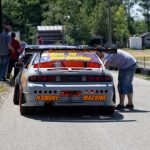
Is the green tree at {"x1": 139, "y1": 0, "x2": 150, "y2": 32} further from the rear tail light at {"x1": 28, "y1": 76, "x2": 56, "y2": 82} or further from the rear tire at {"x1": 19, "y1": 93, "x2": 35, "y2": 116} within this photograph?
the rear tail light at {"x1": 28, "y1": 76, "x2": 56, "y2": 82}

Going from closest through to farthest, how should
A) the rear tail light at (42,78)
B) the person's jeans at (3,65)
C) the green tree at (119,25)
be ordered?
1. the rear tail light at (42,78)
2. the person's jeans at (3,65)
3. the green tree at (119,25)

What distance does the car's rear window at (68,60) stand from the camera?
12.4 m

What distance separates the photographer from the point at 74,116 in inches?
472

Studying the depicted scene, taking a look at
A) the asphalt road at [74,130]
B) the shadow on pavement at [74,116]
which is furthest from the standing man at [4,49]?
the shadow on pavement at [74,116]

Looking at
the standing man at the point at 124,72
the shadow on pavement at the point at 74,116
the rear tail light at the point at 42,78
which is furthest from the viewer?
the standing man at the point at 124,72

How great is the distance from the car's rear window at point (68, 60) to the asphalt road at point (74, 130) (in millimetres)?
1016

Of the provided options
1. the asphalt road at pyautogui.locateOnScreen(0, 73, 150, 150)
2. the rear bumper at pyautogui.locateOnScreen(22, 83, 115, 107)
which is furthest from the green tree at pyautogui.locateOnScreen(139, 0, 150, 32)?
the rear bumper at pyautogui.locateOnScreen(22, 83, 115, 107)

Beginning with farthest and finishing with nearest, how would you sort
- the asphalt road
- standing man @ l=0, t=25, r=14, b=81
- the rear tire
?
standing man @ l=0, t=25, r=14, b=81 → the rear tire → the asphalt road

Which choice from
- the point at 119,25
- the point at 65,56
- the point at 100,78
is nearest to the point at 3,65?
the point at 65,56

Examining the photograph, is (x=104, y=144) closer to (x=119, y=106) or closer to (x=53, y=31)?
(x=119, y=106)

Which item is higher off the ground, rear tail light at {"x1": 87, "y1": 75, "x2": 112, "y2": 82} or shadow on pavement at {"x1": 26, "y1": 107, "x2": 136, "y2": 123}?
rear tail light at {"x1": 87, "y1": 75, "x2": 112, "y2": 82}

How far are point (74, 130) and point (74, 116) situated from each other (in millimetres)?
1932

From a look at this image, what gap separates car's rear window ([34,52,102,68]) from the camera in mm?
12430

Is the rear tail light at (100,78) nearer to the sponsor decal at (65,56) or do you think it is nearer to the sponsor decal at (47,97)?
the sponsor decal at (47,97)
